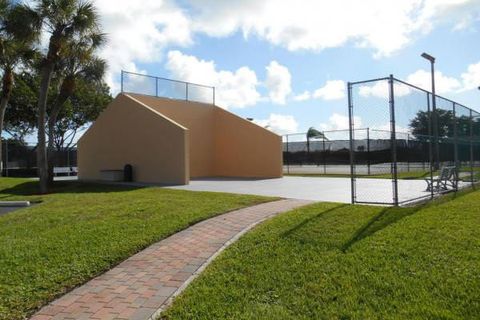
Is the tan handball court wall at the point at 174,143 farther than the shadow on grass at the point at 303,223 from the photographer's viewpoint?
Yes

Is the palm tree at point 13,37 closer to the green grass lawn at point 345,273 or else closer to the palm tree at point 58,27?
the palm tree at point 58,27

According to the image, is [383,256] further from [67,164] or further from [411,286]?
[67,164]

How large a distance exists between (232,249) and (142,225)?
7.67 ft

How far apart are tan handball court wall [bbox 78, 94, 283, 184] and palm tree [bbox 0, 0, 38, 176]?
4.63m

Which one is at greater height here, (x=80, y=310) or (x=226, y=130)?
(x=226, y=130)

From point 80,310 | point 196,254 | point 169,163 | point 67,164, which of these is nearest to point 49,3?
point 169,163

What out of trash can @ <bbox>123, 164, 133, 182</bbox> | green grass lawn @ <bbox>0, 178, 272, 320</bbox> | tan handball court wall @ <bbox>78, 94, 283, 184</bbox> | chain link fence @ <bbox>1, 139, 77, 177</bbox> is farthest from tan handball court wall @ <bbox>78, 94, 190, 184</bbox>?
green grass lawn @ <bbox>0, 178, 272, 320</bbox>

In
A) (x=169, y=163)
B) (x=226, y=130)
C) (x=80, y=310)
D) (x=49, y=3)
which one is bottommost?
(x=80, y=310)

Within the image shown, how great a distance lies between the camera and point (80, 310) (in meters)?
4.70

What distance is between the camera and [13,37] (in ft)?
54.8

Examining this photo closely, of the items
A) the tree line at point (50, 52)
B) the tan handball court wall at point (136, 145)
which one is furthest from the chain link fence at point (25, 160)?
the tree line at point (50, 52)

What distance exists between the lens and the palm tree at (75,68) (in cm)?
1738

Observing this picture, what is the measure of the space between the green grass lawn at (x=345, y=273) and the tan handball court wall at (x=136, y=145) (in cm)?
1164

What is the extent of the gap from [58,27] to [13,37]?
176cm
